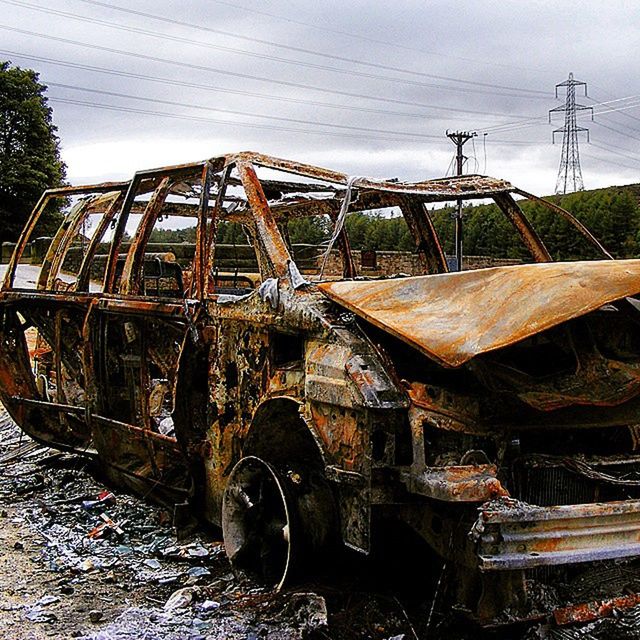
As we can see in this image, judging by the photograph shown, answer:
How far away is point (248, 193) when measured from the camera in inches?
177

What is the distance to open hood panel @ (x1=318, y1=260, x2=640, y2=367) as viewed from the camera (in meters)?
2.94

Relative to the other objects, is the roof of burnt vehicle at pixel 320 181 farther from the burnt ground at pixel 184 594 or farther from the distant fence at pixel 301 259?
the burnt ground at pixel 184 594

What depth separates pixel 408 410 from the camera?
10.9ft

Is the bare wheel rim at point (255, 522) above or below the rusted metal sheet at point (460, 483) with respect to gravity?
below

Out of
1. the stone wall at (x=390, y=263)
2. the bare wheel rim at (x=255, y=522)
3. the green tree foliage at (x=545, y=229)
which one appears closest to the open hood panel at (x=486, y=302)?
the bare wheel rim at (x=255, y=522)

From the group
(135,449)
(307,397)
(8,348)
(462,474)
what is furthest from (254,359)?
(8,348)

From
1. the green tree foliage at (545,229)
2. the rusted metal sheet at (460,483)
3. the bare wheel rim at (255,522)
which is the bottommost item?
the bare wheel rim at (255,522)

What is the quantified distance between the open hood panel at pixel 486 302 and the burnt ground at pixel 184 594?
1.08 metres

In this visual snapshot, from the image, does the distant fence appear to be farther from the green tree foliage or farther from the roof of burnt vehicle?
the green tree foliage

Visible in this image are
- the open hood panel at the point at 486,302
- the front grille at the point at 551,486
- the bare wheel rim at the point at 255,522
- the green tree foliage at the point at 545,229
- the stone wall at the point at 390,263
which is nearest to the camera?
the open hood panel at the point at 486,302

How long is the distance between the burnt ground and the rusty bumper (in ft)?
1.88

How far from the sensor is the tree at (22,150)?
4259cm

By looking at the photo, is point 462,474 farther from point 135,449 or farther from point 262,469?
point 135,449

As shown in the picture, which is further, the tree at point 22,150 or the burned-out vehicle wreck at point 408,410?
the tree at point 22,150
